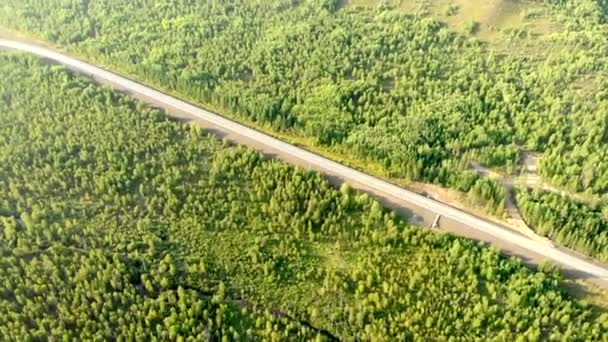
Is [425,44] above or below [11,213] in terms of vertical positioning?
above

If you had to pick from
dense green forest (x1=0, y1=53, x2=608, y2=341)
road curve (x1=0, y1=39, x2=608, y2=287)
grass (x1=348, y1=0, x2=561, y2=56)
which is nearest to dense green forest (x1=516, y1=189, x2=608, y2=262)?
road curve (x1=0, y1=39, x2=608, y2=287)

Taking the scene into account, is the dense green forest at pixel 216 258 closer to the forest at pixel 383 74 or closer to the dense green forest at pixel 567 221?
the dense green forest at pixel 567 221

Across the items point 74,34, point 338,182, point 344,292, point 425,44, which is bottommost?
point 344,292

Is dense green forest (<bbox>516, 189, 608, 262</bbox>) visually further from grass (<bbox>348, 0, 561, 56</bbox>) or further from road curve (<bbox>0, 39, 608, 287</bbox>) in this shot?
grass (<bbox>348, 0, 561, 56</bbox>)

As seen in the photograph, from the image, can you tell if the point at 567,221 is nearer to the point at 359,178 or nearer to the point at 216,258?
the point at 359,178

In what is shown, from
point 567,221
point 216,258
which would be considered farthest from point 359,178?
point 567,221

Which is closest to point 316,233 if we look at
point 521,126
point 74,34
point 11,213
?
point 521,126

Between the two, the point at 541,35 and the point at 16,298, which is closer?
the point at 16,298

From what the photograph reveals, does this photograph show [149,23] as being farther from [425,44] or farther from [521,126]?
[521,126]
